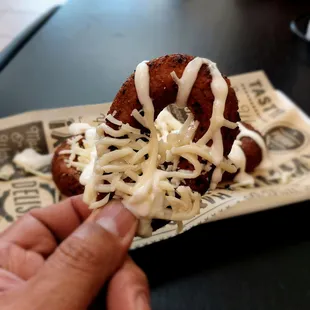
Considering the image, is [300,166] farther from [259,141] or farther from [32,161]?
[32,161]

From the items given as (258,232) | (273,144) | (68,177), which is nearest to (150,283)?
(258,232)

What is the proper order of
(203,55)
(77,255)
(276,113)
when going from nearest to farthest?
(77,255) → (276,113) → (203,55)

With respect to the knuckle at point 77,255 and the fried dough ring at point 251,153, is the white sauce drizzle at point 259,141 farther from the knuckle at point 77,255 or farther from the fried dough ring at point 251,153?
the knuckle at point 77,255

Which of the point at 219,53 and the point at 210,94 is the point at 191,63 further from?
the point at 219,53

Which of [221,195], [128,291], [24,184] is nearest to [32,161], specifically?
[24,184]

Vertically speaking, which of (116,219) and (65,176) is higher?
(116,219)

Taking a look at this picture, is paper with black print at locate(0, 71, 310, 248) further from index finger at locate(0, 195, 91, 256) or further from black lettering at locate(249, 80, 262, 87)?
index finger at locate(0, 195, 91, 256)

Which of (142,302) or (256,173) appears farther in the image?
(256,173)

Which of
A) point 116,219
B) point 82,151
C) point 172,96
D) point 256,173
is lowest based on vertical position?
point 256,173

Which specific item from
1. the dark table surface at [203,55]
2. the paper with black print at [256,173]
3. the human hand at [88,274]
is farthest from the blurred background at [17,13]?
the human hand at [88,274]
